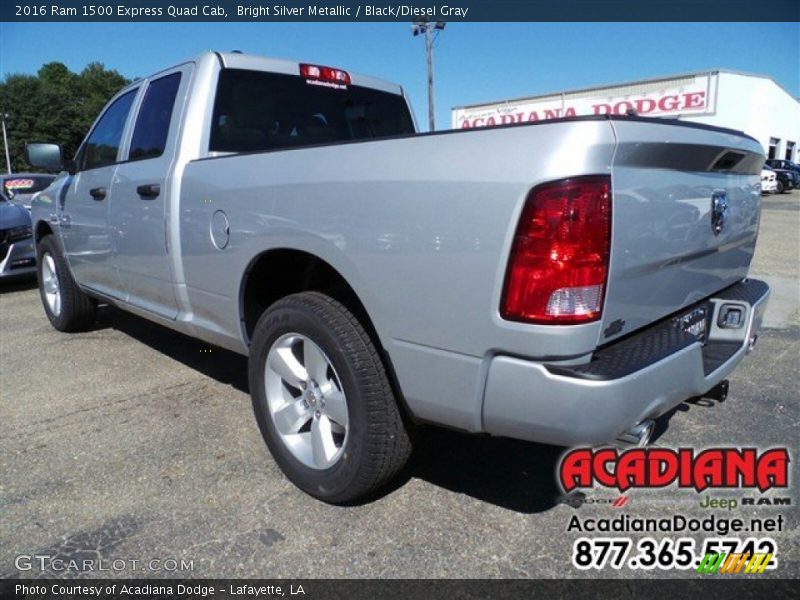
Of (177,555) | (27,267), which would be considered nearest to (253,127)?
(177,555)

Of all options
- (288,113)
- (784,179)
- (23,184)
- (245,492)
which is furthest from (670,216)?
(784,179)

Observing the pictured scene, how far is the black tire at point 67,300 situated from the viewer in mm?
4914

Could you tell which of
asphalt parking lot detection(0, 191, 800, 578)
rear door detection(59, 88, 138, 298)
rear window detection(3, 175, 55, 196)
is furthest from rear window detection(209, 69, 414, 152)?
rear window detection(3, 175, 55, 196)

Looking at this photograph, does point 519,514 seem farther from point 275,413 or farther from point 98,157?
point 98,157

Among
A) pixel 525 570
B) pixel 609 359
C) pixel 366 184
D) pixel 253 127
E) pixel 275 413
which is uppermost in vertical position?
pixel 253 127

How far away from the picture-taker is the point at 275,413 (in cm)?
265

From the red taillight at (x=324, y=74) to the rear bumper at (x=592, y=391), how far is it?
2635 mm

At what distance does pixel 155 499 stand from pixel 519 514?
1.54 m

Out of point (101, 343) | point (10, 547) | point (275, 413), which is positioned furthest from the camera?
point (101, 343)

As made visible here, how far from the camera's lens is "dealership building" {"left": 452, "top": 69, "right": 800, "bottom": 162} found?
86.4 ft

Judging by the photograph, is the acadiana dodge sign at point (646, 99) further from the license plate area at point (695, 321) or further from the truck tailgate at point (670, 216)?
the license plate area at point (695, 321)

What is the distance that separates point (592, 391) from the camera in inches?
68.1

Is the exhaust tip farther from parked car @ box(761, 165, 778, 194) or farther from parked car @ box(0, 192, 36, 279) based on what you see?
parked car @ box(761, 165, 778, 194)

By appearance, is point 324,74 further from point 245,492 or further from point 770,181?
point 770,181
